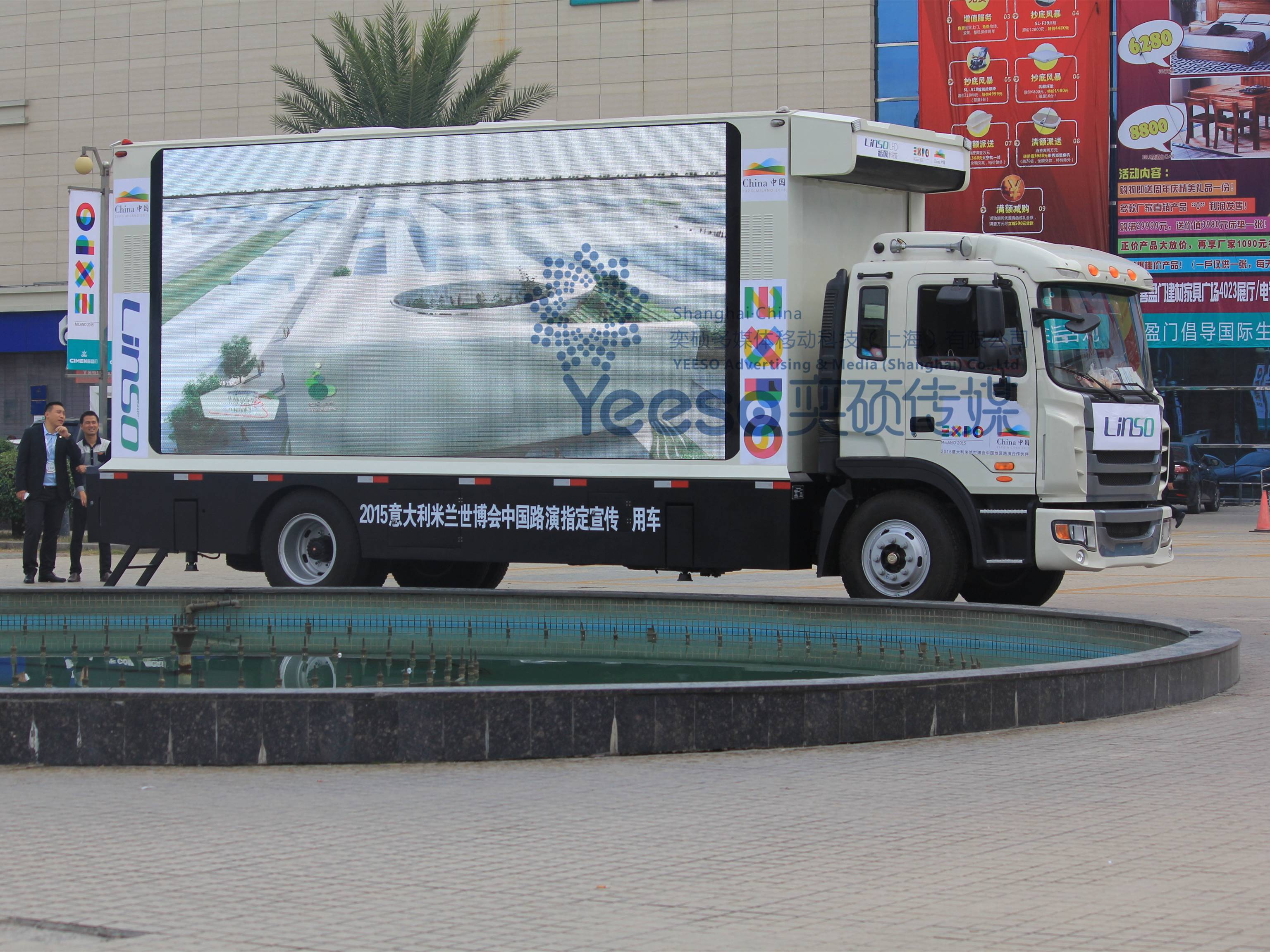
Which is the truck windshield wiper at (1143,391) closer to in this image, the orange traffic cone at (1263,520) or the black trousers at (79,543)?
the black trousers at (79,543)

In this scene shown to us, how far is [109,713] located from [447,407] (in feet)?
24.2

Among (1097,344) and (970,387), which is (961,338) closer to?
(970,387)

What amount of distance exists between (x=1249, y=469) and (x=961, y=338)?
2927cm

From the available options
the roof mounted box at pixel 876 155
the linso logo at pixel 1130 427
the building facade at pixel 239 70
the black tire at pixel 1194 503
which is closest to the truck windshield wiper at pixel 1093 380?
the linso logo at pixel 1130 427

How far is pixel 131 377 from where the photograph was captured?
16234 mm

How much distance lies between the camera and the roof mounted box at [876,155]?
1377 cm

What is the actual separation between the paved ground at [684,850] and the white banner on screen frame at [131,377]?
348 inches

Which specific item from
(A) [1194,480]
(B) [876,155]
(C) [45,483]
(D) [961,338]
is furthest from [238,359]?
(A) [1194,480]

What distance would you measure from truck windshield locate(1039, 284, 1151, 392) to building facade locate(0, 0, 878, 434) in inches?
1165

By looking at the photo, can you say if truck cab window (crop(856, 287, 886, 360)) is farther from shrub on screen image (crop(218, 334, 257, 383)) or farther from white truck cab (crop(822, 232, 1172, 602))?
shrub on screen image (crop(218, 334, 257, 383))

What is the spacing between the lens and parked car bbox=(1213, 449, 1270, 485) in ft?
132

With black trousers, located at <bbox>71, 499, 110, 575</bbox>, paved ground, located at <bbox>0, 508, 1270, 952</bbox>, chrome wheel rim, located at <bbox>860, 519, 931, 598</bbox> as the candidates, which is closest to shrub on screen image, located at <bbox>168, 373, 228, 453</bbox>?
black trousers, located at <bbox>71, 499, 110, 575</bbox>

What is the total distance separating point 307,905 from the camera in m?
5.34

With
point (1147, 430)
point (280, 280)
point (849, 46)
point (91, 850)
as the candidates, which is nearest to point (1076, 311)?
point (1147, 430)
